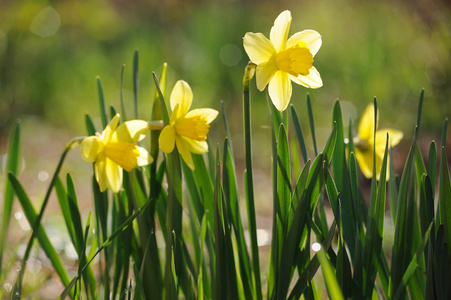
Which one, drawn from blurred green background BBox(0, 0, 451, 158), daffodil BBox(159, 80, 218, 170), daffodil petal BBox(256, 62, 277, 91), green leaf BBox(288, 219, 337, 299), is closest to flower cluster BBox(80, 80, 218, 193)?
daffodil BBox(159, 80, 218, 170)

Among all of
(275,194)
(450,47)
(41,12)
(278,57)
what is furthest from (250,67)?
(41,12)

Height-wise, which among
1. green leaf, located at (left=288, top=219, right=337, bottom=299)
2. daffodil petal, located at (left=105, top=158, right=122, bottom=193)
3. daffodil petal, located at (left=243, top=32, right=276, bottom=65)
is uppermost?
daffodil petal, located at (left=243, top=32, right=276, bottom=65)

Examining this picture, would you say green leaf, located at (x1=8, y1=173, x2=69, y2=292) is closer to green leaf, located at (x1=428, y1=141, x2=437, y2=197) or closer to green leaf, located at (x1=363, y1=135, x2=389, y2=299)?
green leaf, located at (x1=363, y1=135, x2=389, y2=299)

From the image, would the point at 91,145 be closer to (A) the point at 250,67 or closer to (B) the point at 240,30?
(A) the point at 250,67

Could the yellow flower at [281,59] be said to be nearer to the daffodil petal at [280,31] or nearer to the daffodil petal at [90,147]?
the daffodil petal at [280,31]

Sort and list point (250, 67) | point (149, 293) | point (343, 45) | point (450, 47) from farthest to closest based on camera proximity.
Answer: point (343, 45) < point (450, 47) < point (149, 293) < point (250, 67)
